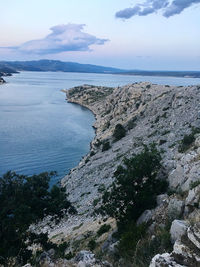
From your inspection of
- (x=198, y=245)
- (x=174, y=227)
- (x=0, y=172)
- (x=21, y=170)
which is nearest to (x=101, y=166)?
(x=21, y=170)

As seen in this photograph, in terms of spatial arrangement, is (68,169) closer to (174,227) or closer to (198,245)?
(174,227)

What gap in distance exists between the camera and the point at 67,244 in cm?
1688

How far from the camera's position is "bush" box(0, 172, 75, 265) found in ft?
39.8

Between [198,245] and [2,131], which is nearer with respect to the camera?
[198,245]

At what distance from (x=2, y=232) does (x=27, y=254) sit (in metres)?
1.70

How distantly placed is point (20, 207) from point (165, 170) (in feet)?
34.8

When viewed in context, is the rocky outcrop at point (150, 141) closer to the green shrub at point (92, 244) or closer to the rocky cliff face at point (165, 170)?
the rocky cliff face at point (165, 170)

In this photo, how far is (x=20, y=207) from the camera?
12547 millimetres

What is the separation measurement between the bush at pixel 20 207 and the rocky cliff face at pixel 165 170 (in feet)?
11.6

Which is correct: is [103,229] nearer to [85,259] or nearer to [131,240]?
[131,240]

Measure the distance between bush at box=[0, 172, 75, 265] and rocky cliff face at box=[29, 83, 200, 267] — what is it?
3537 mm

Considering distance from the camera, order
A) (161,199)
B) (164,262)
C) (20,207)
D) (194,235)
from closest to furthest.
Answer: (164,262)
(194,235)
(20,207)
(161,199)

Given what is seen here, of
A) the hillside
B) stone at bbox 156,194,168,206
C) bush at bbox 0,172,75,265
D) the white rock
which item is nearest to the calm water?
the hillside

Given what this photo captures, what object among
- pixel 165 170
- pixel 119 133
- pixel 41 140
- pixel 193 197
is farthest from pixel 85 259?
pixel 41 140
